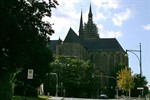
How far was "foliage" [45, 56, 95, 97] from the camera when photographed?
11775 centimetres

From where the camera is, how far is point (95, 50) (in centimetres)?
17300

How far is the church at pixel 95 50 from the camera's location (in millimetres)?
157125

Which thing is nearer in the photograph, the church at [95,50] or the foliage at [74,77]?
the foliage at [74,77]

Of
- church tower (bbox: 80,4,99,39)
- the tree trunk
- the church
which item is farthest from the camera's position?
church tower (bbox: 80,4,99,39)

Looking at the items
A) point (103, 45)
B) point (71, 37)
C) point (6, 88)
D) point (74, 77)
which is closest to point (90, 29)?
point (103, 45)

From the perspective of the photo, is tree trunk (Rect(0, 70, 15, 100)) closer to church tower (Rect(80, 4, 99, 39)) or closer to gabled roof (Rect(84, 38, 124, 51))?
gabled roof (Rect(84, 38, 124, 51))

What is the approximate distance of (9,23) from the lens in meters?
21.4

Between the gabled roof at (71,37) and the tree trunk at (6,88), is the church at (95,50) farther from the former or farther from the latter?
the tree trunk at (6,88)

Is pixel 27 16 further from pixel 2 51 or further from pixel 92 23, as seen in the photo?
pixel 92 23

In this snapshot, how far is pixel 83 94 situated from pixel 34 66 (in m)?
70.7

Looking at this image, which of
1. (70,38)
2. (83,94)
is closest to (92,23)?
(70,38)

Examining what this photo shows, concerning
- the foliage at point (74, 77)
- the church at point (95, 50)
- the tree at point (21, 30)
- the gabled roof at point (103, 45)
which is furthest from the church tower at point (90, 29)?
the tree at point (21, 30)

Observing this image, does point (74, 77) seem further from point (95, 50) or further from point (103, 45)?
point (103, 45)

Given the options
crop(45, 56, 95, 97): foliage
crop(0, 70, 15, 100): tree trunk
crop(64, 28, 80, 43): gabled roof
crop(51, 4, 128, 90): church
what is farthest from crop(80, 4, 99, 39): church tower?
crop(0, 70, 15, 100): tree trunk
